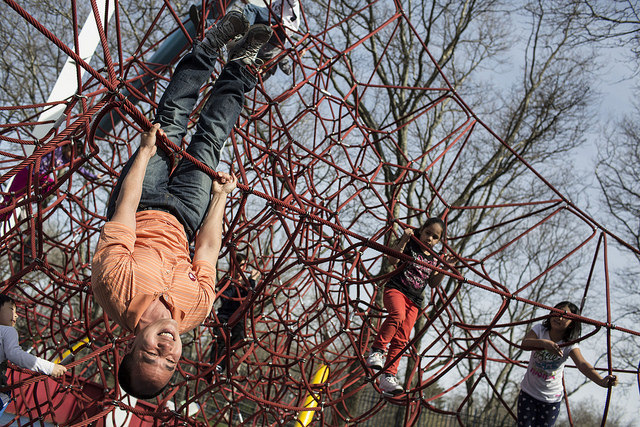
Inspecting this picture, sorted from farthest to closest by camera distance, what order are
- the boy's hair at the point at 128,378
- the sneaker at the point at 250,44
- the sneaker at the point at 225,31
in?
the sneaker at the point at 250,44 → the sneaker at the point at 225,31 → the boy's hair at the point at 128,378

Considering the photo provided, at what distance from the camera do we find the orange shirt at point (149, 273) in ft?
7.52

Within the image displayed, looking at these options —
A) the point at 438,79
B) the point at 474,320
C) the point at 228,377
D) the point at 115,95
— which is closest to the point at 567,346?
the point at 228,377

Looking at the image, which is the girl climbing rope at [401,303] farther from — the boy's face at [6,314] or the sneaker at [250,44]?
the boy's face at [6,314]

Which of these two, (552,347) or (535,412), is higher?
(552,347)

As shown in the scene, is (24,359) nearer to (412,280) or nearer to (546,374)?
(412,280)

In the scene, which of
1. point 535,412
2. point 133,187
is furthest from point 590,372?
point 133,187

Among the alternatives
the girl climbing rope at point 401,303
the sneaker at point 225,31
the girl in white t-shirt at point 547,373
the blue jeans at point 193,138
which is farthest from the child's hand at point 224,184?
the girl in white t-shirt at point 547,373

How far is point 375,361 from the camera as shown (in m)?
3.78

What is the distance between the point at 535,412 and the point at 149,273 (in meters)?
2.79

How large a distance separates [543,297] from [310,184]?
33.0 feet

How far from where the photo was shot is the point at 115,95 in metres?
2.48

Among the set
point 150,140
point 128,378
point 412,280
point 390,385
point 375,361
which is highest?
point 412,280

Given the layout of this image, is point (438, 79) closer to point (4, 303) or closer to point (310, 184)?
point (310, 184)

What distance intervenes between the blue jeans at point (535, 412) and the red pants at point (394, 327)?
2.85 ft
